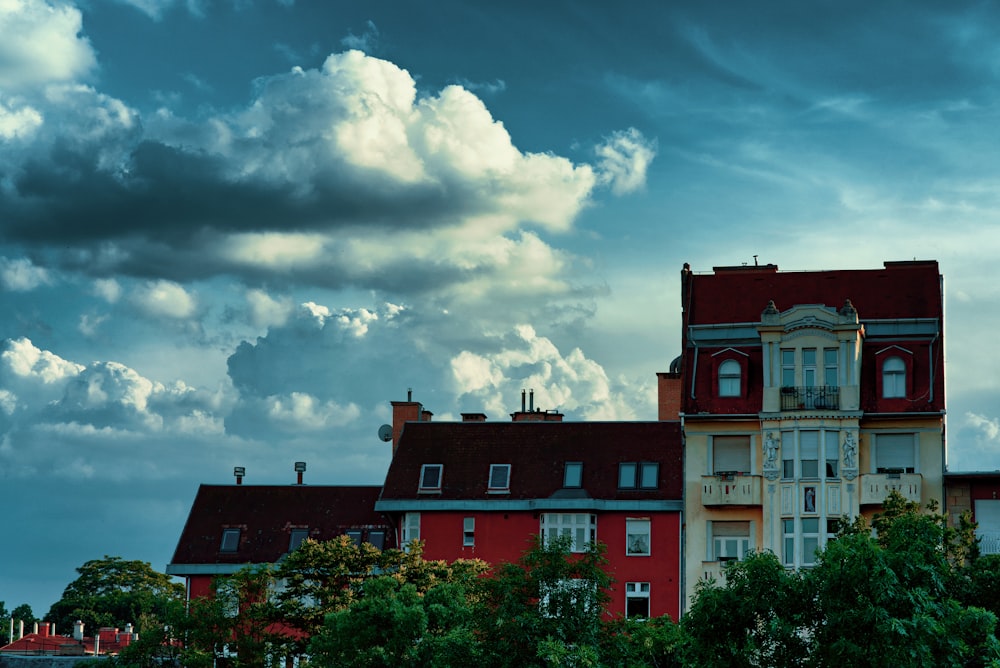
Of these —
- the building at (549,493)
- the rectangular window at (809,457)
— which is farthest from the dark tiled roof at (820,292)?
the rectangular window at (809,457)

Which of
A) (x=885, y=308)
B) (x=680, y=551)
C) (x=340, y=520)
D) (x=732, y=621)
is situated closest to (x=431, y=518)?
(x=340, y=520)

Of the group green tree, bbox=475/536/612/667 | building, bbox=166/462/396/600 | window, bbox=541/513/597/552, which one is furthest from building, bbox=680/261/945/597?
green tree, bbox=475/536/612/667

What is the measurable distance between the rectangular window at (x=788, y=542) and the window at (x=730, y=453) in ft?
12.0

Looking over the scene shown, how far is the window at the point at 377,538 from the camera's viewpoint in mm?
79750

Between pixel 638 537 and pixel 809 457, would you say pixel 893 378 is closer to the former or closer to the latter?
pixel 809 457

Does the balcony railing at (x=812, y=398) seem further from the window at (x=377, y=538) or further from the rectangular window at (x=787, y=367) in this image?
the window at (x=377, y=538)

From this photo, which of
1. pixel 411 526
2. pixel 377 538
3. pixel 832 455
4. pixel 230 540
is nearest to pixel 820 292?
pixel 832 455

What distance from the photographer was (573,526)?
7588 cm

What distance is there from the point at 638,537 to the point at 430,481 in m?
10.8

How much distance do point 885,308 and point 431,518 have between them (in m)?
24.2

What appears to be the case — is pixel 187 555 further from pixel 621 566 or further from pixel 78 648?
pixel 78 648

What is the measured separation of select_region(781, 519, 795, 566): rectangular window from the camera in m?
71.5

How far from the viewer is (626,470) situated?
3051 inches

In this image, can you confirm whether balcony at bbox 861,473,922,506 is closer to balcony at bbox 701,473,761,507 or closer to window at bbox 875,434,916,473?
window at bbox 875,434,916,473
